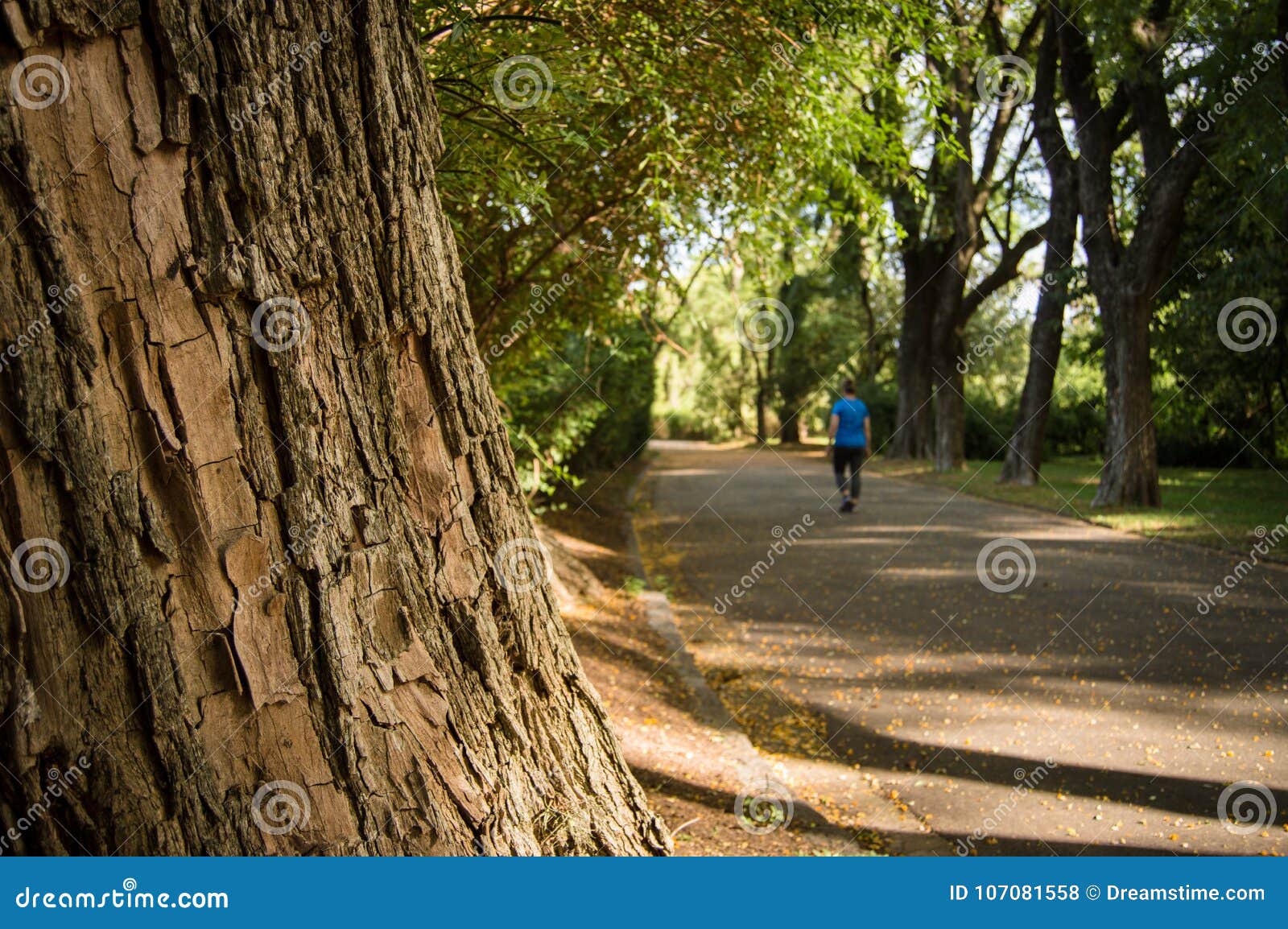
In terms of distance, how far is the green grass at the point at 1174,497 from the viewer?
14.4 metres

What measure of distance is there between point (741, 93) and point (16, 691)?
567 cm

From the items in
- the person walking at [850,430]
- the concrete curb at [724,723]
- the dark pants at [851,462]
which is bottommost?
the concrete curb at [724,723]

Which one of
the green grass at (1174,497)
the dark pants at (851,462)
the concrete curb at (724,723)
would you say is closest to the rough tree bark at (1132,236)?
the green grass at (1174,497)

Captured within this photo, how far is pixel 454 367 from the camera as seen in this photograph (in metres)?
3.06

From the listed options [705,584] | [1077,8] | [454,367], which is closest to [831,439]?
[705,584]

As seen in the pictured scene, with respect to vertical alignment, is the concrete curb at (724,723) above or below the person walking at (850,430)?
below

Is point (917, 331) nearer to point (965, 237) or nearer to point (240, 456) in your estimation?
point (965, 237)

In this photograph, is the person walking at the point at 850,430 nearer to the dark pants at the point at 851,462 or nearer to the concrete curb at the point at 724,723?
the dark pants at the point at 851,462

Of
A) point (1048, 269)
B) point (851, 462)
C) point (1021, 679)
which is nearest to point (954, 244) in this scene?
point (1048, 269)

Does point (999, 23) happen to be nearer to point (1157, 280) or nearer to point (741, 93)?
point (1157, 280)

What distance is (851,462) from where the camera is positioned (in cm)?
1758

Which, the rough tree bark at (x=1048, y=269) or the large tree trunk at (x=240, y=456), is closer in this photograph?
the large tree trunk at (x=240, y=456)

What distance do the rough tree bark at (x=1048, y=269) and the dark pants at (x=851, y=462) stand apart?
666 cm

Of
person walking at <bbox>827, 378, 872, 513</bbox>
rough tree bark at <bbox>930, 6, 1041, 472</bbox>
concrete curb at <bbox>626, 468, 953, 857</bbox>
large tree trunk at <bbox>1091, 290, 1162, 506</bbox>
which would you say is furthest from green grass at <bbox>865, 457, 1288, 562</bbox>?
concrete curb at <bbox>626, 468, 953, 857</bbox>
